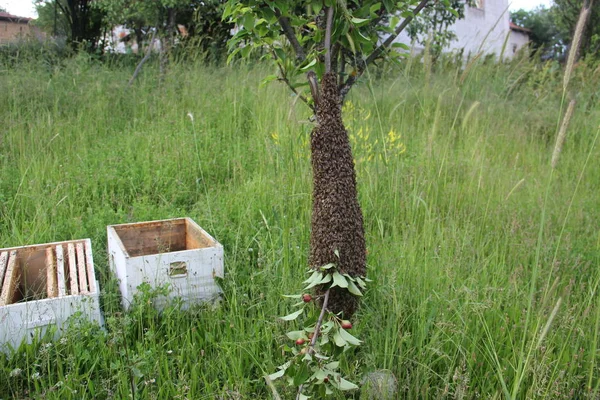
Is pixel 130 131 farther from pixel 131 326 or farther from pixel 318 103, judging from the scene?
pixel 318 103

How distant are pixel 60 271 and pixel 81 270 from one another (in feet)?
0.32

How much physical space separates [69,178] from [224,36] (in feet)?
20.5

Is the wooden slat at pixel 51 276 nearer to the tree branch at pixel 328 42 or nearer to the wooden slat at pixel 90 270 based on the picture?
the wooden slat at pixel 90 270

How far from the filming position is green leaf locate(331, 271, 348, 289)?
1.62 m

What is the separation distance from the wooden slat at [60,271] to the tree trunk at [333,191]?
52.1 inches

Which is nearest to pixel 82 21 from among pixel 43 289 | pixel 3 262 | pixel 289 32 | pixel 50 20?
pixel 50 20

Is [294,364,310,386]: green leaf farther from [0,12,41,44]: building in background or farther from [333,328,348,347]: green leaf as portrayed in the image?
[0,12,41,44]: building in background

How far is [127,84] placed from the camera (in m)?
6.07

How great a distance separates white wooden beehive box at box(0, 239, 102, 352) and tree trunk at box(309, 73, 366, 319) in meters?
1.20

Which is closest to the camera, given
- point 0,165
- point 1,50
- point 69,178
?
point 69,178

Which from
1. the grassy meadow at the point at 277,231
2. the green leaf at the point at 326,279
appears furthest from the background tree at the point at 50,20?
the green leaf at the point at 326,279

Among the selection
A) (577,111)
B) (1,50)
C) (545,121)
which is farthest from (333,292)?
(1,50)

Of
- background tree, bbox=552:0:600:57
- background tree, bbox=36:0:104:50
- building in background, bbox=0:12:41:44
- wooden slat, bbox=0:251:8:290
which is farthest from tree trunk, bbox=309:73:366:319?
background tree, bbox=552:0:600:57

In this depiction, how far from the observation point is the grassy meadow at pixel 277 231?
2025 millimetres
